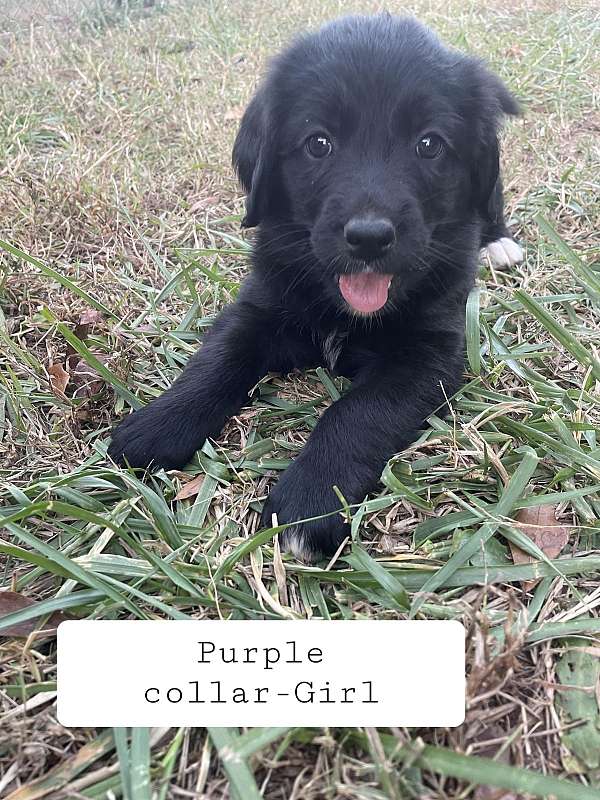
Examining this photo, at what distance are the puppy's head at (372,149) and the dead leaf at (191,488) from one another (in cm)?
63

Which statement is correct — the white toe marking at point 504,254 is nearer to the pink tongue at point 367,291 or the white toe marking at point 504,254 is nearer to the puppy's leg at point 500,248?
the puppy's leg at point 500,248

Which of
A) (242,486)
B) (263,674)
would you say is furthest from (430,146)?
(263,674)

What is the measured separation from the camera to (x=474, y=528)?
155 centimetres

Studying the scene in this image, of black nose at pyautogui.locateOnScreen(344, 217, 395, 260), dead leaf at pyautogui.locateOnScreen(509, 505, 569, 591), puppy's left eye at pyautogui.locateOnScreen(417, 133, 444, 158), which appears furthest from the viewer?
puppy's left eye at pyautogui.locateOnScreen(417, 133, 444, 158)

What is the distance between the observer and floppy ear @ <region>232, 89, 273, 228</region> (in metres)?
1.96

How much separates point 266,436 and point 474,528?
0.62 m

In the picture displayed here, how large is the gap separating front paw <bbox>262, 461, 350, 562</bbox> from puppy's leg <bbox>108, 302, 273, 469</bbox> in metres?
0.33

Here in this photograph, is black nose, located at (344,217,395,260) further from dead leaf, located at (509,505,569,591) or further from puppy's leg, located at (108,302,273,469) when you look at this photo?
dead leaf, located at (509,505,569,591)

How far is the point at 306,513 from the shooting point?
1503mm

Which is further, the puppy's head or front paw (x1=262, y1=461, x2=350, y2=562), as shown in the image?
the puppy's head

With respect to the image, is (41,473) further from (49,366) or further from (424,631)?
(424,631)

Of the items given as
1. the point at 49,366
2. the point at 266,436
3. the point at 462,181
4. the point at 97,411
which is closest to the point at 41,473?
the point at 97,411

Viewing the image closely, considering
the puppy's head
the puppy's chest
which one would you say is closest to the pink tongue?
the puppy's head

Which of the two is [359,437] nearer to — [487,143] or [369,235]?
[369,235]
